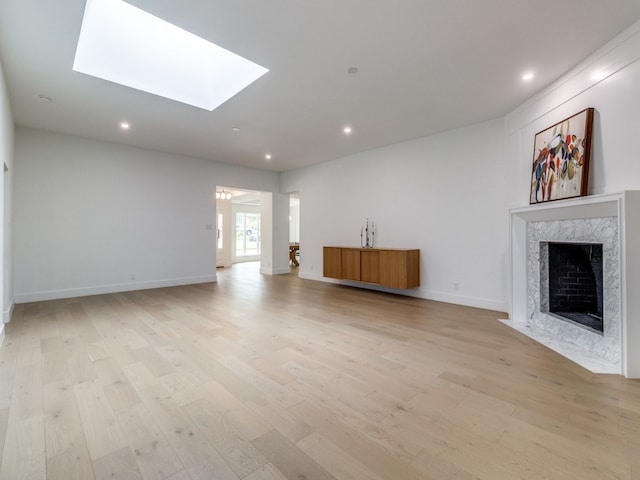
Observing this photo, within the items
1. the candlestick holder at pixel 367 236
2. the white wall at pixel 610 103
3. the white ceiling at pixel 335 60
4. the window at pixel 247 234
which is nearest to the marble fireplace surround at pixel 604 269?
the white wall at pixel 610 103

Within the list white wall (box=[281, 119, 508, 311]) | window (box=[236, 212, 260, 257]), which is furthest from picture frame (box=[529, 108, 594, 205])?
window (box=[236, 212, 260, 257])

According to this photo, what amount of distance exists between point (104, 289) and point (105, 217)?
1380mm

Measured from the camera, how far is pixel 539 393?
6.91ft

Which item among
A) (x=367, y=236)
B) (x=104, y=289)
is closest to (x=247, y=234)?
(x=104, y=289)

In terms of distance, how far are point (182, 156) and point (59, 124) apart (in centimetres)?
215

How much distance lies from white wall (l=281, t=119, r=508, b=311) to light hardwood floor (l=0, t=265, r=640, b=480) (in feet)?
4.08

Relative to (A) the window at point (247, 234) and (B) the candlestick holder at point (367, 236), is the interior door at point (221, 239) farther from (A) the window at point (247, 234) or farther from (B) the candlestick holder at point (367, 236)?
(B) the candlestick holder at point (367, 236)

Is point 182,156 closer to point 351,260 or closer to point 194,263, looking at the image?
point 194,263

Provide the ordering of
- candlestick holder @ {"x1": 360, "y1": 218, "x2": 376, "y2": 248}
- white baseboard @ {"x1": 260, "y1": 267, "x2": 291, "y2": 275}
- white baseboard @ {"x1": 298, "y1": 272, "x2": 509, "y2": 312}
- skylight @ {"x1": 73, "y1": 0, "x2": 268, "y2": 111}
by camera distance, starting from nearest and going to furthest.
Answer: skylight @ {"x1": 73, "y1": 0, "x2": 268, "y2": 111} < white baseboard @ {"x1": 298, "y1": 272, "x2": 509, "y2": 312} < candlestick holder @ {"x1": 360, "y1": 218, "x2": 376, "y2": 248} < white baseboard @ {"x1": 260, "y1": 267, "x2": 291, "y2": 275}

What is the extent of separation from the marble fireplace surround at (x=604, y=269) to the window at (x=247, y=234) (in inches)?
401

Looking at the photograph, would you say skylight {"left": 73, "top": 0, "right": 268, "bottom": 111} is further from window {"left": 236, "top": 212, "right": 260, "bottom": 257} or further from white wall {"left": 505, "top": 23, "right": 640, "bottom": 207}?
window {"left": 236, "top": 212, "right": 260, "bottom": 257}

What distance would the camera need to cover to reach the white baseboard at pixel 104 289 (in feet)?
16.1

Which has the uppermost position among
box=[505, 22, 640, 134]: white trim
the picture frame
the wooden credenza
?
box=[505, 22, 640, 134]: white trim

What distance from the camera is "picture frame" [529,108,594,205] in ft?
9.47
